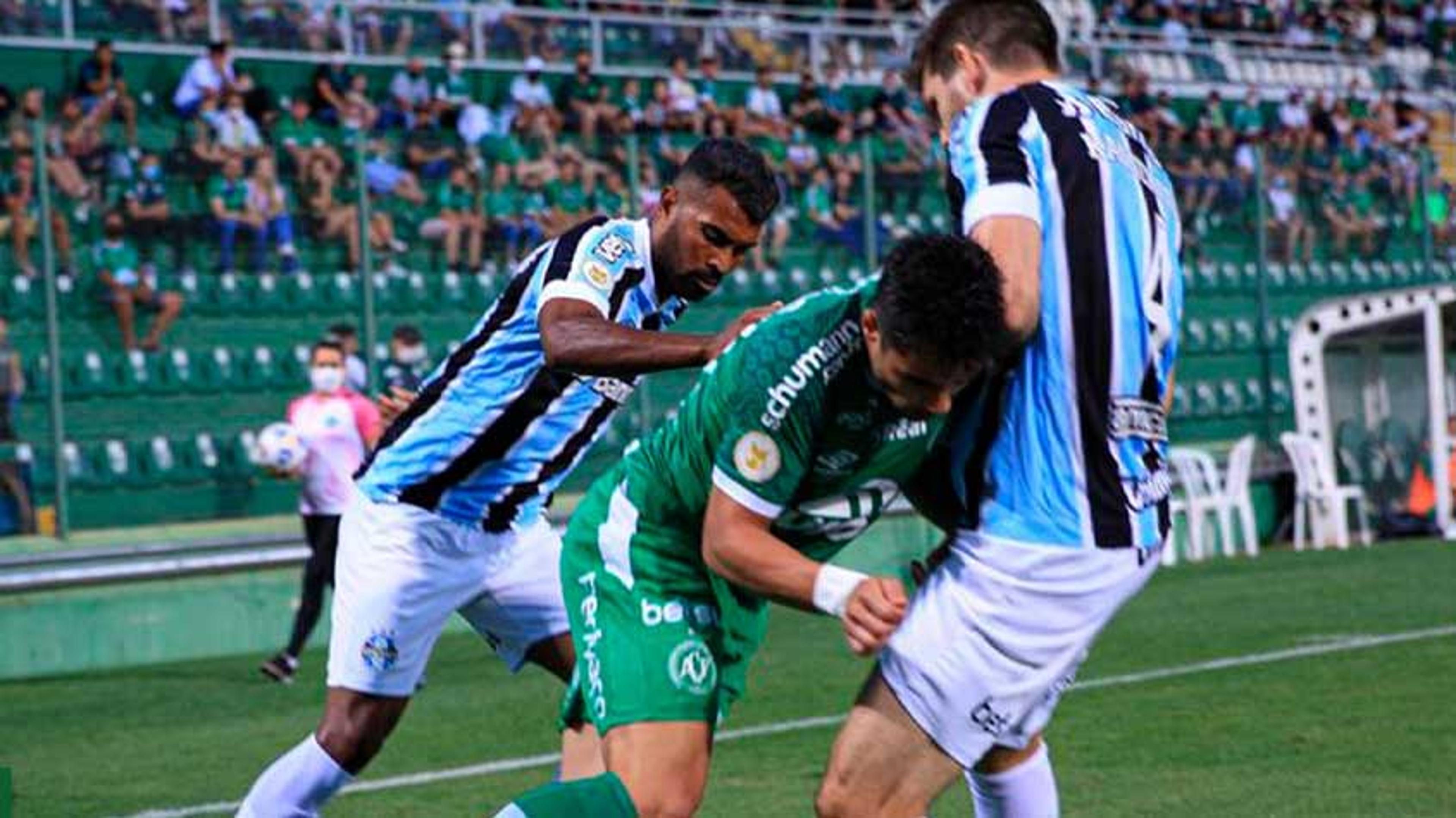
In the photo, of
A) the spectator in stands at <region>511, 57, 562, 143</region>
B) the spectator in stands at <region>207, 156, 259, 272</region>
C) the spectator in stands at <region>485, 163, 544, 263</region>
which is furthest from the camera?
the spectator in stands at <region>511, 57, 562, 143</region>

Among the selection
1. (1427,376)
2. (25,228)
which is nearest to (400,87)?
(25,228)

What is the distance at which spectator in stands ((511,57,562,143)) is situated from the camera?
21.4 meters

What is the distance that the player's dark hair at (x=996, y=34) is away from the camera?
5469 millimetres

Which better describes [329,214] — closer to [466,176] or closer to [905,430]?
[466,176]

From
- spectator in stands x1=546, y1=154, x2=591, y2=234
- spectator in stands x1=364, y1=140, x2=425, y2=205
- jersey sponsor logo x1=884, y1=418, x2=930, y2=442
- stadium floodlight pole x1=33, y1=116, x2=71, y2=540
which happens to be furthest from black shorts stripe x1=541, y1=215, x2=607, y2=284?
spectator in stands x1=546, y1=154, x2=591, y2=234

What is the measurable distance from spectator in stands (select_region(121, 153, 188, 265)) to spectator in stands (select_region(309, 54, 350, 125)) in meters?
3.65

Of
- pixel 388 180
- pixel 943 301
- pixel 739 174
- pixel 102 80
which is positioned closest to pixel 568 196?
pixel 388 180

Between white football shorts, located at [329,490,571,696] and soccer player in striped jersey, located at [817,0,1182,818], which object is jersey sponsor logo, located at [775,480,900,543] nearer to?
soccer player in striped jersey, located at [817,0,1182,818]

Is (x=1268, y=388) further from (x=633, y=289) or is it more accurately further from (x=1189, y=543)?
(x=633, y=289)

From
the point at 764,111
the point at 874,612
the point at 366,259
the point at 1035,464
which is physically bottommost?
the point at 874,612

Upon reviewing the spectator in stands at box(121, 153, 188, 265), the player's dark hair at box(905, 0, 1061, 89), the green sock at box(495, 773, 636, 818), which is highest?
the player's dark hair at box(905, 0, 1061, 89)

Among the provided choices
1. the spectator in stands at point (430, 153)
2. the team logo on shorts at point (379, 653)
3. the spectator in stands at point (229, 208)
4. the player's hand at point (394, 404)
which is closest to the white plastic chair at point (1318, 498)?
the spectator in stands at point (430, 153)

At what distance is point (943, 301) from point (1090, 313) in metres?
0.50

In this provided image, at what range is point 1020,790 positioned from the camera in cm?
566
